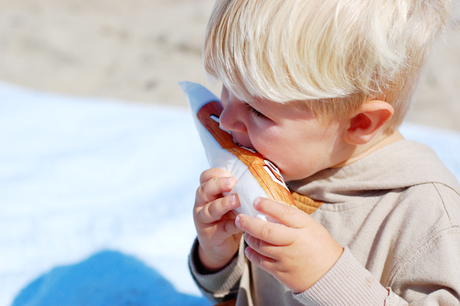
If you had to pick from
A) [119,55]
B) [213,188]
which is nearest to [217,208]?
[213,188]

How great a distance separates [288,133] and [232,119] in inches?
4.1

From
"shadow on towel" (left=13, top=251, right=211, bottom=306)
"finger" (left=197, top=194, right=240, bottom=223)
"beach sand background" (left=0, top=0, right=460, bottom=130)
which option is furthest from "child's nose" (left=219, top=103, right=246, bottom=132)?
"beach sand background" (left=0, top=0, right=460, bottom=130)

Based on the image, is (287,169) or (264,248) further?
(287,169)

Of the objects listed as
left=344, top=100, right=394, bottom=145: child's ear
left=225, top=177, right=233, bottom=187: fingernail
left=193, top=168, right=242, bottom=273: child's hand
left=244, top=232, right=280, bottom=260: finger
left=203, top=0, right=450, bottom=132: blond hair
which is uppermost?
left=203, top=0, right=450, bottom=132: blond hair

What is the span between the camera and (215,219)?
783mm

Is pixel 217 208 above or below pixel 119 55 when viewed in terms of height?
above

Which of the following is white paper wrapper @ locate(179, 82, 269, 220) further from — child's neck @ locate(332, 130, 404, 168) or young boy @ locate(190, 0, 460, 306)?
child's neck @ locate(332, 130, 404, 168)

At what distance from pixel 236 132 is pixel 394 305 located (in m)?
0.39

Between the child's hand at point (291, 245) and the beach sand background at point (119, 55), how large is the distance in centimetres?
191

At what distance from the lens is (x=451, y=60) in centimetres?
280

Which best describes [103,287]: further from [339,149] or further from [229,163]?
[339,149]

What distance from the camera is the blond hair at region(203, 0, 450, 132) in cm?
64

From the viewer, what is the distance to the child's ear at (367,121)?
709 millimetres

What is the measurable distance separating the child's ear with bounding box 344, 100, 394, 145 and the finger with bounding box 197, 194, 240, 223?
0.23m
